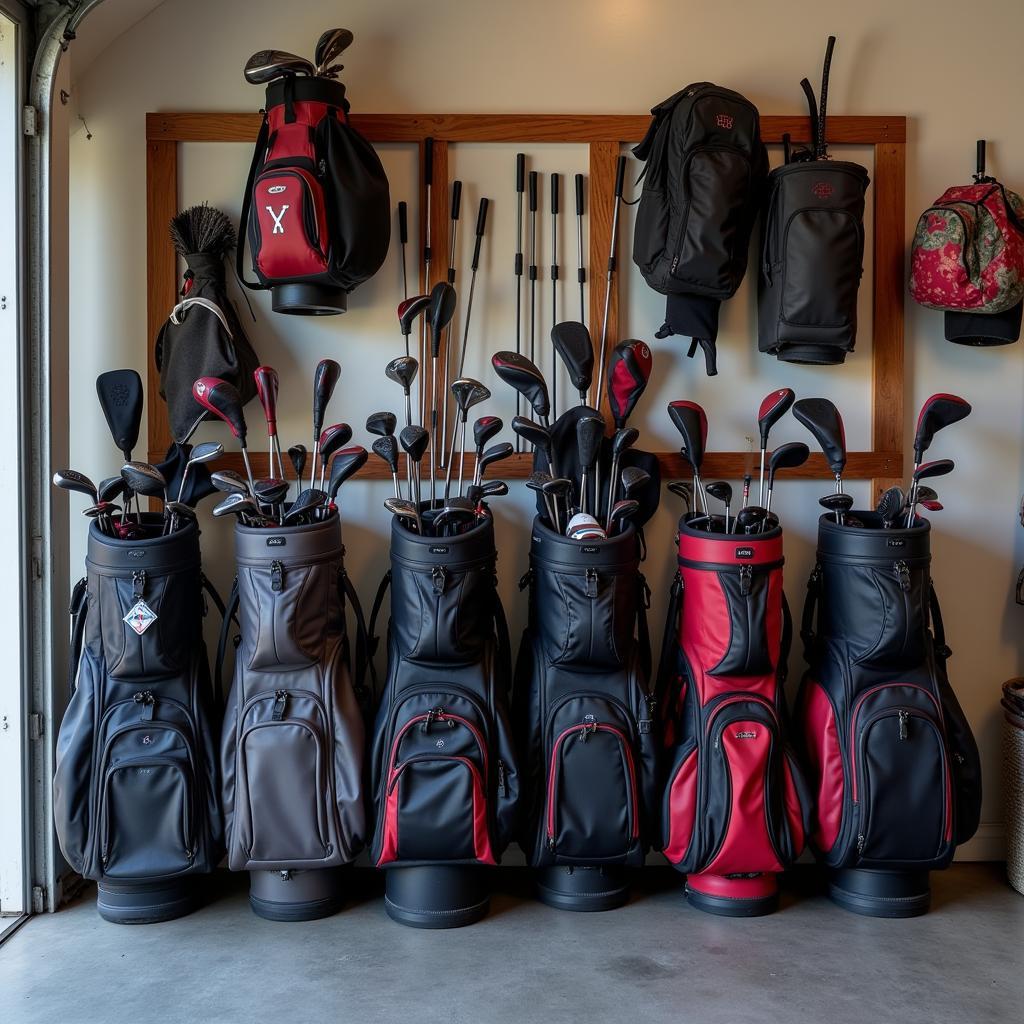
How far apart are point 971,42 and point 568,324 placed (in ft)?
4.75

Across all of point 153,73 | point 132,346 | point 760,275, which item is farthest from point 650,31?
point 132,346

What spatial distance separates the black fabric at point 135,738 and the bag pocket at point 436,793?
0.45m

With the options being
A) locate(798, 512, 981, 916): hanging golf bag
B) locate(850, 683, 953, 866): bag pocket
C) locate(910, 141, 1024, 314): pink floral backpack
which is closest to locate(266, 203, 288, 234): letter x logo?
locate(798, 512, 981, 916): hanging golf bag

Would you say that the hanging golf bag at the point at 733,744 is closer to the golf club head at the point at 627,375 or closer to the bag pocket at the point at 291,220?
the golf club head at the point at 627,375

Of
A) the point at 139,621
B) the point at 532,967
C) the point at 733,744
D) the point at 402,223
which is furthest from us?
the point at 402,223

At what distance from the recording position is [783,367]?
305 centimetres

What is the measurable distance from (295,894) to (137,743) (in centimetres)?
54

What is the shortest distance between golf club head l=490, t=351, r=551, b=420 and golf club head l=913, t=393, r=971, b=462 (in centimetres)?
100

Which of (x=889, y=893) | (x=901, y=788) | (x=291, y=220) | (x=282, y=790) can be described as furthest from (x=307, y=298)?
(x=889, y=893)

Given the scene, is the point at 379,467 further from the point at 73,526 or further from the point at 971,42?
the point at 971,42

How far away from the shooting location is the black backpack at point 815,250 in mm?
2775

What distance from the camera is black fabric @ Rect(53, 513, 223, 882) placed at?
2539mm

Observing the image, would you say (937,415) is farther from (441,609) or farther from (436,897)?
(436,897)

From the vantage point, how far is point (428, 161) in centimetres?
296
